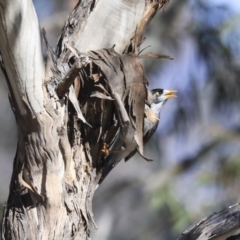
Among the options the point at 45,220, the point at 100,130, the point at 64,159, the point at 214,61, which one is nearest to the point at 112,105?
Answer: the point at 100,130

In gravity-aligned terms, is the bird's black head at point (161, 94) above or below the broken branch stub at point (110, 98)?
above

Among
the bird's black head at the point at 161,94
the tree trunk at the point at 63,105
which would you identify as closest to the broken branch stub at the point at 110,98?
the tree trunk at the point at 63,105

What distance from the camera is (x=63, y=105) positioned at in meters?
1.97

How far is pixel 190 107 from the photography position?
519cm

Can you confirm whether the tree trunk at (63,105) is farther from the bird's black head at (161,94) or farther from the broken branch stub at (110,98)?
the bird's black head at (161,94)

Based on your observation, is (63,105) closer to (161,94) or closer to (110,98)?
(110,98)

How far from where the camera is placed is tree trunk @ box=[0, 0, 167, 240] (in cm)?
191

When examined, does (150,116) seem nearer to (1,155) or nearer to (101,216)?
(101,216)

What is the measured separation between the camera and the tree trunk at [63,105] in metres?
1.91

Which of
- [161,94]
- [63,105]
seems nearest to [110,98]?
[63,105]

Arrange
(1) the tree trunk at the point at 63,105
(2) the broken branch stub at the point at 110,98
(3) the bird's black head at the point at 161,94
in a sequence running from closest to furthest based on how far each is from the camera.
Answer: (1) the tree trunk at the point at 63,105
(2) the broken branch stub at the point at 110,98
(3) the bird's black head at the point at 161,94

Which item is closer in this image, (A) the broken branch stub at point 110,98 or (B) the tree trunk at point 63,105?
(B) the tree trunk at point 63,105

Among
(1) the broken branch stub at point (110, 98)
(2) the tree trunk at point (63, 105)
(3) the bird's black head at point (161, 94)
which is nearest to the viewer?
(2) the tree trunk at point (63, 105)

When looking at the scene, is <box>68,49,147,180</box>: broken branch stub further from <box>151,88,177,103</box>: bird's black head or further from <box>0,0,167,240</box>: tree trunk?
<box>151,88,177,103</box>: bird's black head
